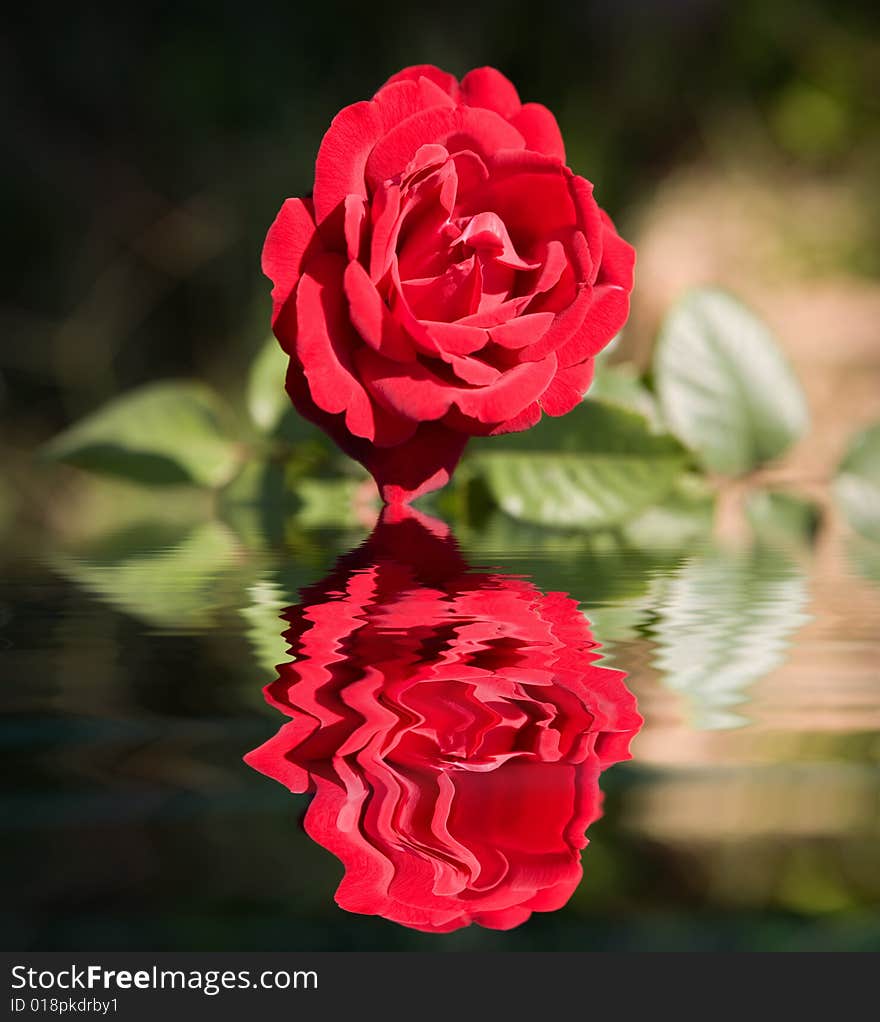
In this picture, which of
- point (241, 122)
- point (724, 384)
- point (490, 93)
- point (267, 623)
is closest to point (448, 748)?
point (267, 623)

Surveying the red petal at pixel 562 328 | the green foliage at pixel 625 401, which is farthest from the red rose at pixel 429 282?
the green foliage at pixel 625 401

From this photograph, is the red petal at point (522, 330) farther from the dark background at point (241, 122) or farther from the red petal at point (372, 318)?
the dark background at point (241, 122)

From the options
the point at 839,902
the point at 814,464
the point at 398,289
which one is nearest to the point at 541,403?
the point at 398,289

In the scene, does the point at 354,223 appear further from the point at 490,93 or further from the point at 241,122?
the point at 241,122

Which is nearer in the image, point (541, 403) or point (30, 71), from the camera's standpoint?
point (541, 403)

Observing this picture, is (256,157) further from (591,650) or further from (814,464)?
(591,650)
